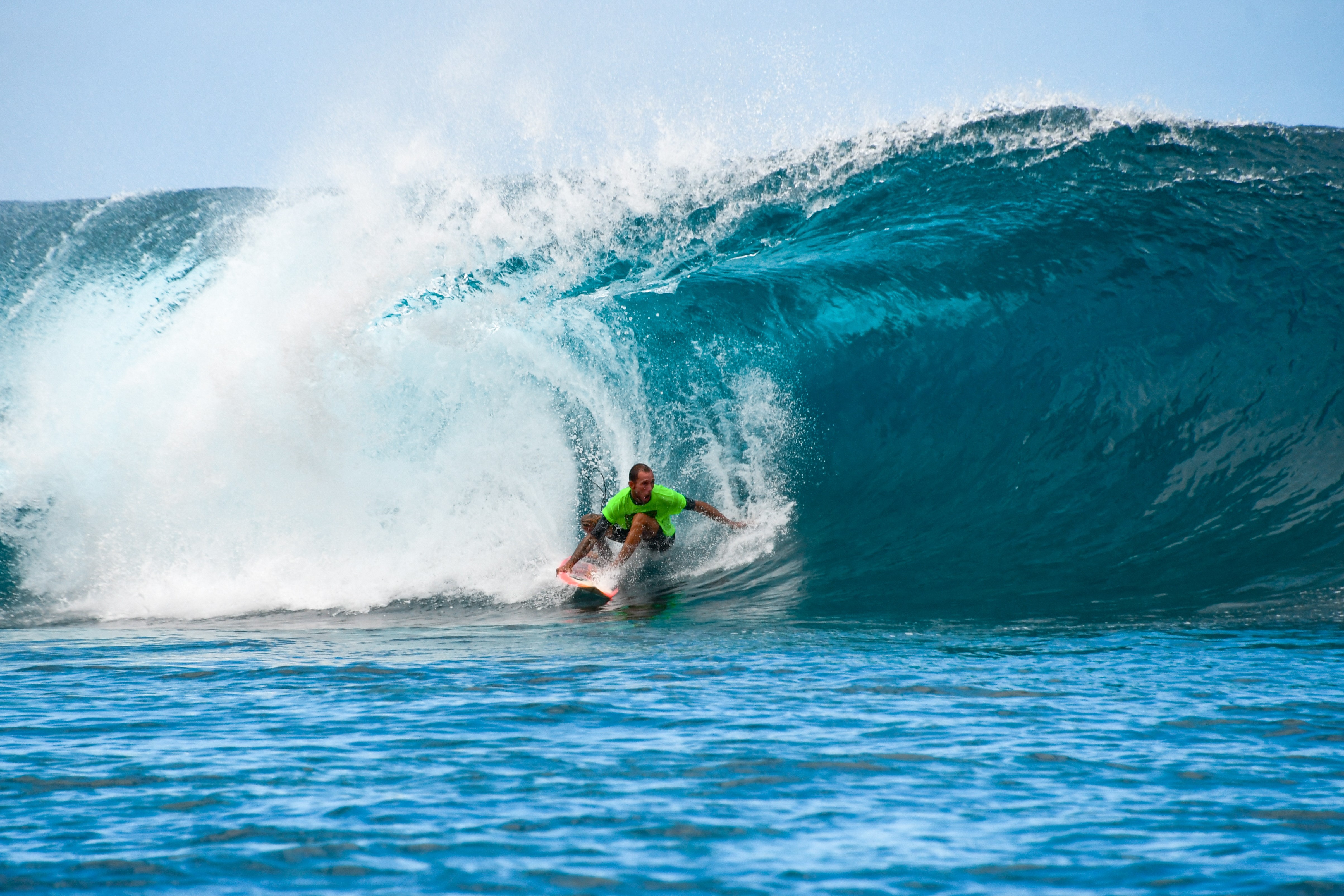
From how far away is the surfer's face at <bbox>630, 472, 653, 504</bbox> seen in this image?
7.91 metres

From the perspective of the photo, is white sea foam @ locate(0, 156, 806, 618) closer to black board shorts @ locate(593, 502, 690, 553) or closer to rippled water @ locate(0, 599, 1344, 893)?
black board shorts @ locate(593, 502, 690, 553)

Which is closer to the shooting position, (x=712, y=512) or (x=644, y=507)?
(x=644, y=507)

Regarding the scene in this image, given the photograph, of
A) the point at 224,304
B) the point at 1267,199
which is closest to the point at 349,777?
the point at 224,304

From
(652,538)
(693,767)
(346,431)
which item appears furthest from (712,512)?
(693,767)

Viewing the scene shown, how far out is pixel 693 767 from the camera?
3.59 meters

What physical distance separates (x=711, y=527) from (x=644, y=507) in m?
0.99

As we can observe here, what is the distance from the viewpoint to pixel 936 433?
953 cm

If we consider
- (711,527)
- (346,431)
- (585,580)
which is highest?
(346,431)

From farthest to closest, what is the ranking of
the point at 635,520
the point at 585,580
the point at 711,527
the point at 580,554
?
1. the point at 711,527
2. the point at 635,520
3. the point at 580,554
4. the point at 585,580

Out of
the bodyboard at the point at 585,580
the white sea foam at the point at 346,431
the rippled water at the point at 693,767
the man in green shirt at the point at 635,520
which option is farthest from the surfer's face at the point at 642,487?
the rippled water at the point at 693,767

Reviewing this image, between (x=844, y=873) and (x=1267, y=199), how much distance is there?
9952mm

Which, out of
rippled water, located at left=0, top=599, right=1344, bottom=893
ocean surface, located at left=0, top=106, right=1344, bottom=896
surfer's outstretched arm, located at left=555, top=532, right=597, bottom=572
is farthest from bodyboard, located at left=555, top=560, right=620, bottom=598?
rippled water, located at left=0, top=599, right=1344, bottom=893

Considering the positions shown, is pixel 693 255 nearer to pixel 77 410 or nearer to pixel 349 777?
pixel 77 410

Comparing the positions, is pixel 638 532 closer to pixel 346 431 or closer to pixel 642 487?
pixel 642 487
